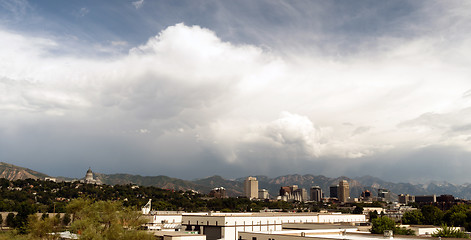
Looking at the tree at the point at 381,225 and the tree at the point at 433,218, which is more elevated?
the tree at the point at 381,225

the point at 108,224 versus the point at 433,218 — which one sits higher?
the point at 108,224

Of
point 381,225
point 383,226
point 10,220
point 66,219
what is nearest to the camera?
point 383,226

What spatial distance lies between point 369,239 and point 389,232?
353cm

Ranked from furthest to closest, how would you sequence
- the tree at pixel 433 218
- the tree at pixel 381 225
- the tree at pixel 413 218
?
the tree at pixel 433 218 < the tree at pixel 413 218 < the tree at pixel 381 225

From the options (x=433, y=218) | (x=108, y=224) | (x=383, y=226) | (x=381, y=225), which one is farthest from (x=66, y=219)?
(x=433, y=218)

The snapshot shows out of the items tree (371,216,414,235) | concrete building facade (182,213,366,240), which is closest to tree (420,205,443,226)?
tree (371,216,414,235)

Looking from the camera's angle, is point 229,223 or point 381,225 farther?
point 229,223

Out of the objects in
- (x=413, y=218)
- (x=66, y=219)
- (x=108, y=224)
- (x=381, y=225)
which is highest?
(x=108, y=224)

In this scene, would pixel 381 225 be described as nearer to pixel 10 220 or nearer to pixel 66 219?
pixel 66 219

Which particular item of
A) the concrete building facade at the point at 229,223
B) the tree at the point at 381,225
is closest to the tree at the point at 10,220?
the concrete building facade at the point at 229,223

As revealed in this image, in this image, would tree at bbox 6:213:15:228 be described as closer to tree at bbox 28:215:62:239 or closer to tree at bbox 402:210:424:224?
tree at bbox 28:215:62:239

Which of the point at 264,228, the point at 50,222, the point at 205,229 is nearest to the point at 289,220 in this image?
the point at 264,228

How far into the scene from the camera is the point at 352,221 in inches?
5842

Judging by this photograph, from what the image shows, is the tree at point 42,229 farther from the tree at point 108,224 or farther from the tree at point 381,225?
the tree at point 381,225
